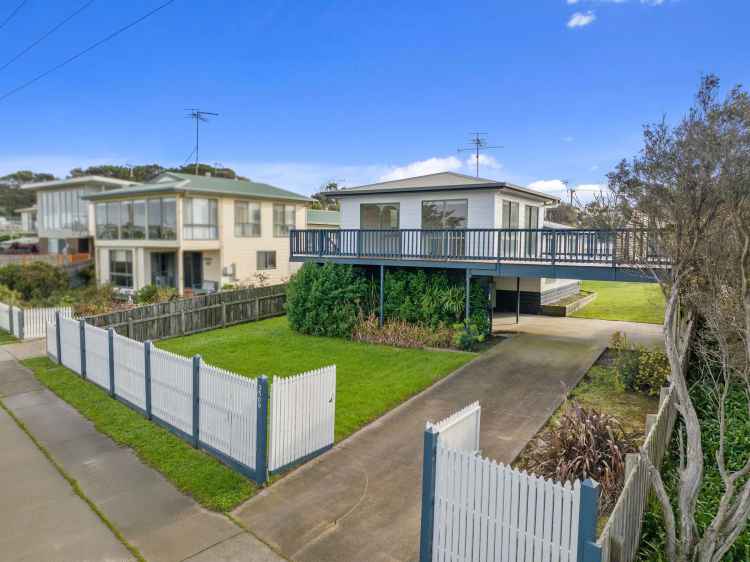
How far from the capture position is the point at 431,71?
27.2 metres

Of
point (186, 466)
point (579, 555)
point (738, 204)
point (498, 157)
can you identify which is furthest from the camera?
point (498, 157)

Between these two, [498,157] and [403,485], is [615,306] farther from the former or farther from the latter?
[403,485]

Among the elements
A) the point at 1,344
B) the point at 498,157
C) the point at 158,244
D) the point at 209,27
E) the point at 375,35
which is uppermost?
the point at 375,35

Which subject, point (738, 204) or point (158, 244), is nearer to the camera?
point (738, 204)

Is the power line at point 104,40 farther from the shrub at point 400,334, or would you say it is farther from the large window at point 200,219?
the shrub at point 400,334

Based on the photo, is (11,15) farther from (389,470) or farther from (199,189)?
(389,470)

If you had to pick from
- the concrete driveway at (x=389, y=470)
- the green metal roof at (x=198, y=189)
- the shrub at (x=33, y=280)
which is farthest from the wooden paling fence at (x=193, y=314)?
the shrub at (x=33, y=280)

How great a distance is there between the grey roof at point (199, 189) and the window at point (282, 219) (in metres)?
0.77

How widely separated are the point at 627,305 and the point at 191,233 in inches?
836

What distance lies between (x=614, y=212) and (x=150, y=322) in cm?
1344

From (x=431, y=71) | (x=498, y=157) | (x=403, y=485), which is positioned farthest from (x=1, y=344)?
(x=498, y=157)

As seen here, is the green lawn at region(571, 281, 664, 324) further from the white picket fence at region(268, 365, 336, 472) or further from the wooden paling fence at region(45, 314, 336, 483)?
the wooden paling fence at region(45, 314, 336, 483)

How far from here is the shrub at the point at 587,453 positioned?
611cm

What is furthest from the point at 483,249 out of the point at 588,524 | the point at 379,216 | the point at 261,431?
the point at 588,524
